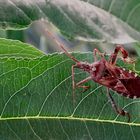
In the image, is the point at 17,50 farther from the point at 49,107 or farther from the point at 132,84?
the point at 132,84

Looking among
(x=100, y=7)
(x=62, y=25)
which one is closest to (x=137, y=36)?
(x=100, y=7)

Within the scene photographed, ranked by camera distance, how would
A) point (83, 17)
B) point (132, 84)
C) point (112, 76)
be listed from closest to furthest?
point (83, 17) < point (132, 84) < point (112, 76)

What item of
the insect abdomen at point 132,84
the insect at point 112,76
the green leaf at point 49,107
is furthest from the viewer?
the insect abdomen at point 132,84

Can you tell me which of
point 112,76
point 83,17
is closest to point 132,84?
point 112,76

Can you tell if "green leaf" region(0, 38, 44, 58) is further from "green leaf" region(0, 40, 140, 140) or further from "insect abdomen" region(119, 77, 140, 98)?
"insect abdomen" region(119, 77, 140, 98)

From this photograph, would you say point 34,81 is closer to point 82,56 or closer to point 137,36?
point 82,56

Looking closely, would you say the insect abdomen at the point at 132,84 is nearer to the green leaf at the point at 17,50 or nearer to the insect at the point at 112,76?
the insect at the point at 112,76

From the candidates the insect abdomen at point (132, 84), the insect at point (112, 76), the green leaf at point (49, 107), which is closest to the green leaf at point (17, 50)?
the green leaf at point (49, 107)
